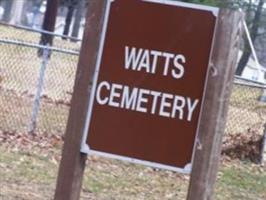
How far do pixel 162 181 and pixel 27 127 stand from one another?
2316 millimetres

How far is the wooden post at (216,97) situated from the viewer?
3531mm

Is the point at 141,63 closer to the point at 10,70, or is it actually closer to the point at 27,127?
the point at 27,127

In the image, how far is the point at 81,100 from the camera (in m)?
3.78

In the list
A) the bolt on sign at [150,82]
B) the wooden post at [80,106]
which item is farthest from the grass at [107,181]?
the bolt on sign at [150,82]

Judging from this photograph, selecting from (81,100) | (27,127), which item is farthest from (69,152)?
(27,127)

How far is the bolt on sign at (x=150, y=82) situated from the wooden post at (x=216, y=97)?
0.04m

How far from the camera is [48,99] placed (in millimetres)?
12367

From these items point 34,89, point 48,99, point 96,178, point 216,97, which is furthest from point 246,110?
point 216,97

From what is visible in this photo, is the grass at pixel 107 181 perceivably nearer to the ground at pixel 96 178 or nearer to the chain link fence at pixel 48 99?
the ground at pixel 96 178

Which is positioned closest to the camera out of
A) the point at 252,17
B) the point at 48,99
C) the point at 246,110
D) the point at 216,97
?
the point at 216,97

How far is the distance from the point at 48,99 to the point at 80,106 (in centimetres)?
865

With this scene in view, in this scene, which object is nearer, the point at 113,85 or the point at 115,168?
the point at 113,85

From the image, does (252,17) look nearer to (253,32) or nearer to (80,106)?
(253,32)

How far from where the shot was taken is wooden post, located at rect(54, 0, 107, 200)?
3.77 m
